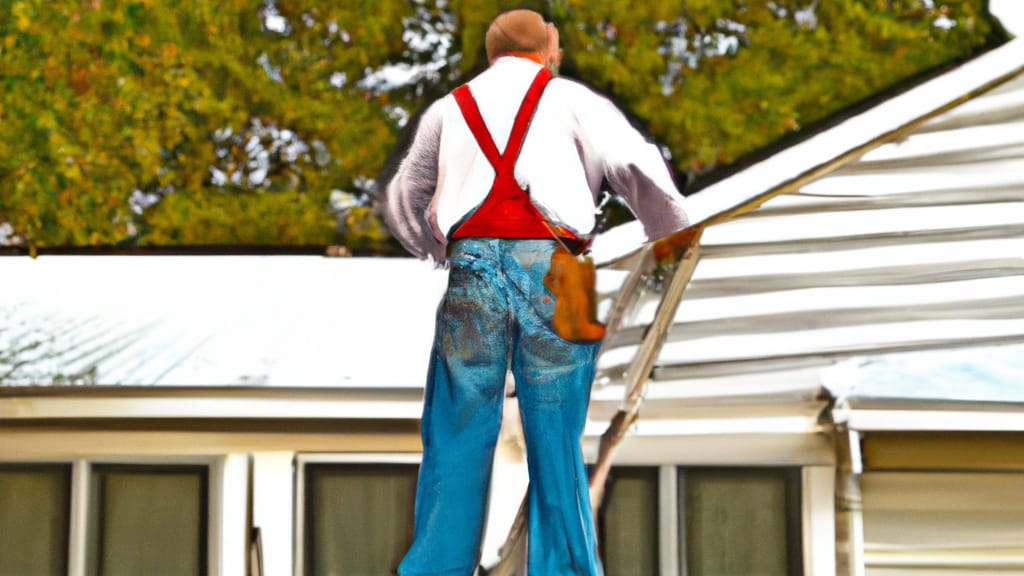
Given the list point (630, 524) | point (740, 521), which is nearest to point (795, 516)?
point (740, 521)

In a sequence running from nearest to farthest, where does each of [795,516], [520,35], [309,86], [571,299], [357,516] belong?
[571,299] < [520,35] < [795,516] < [357,516] < [309,86]

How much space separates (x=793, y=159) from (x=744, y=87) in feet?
19.1

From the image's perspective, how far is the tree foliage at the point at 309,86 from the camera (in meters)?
9.96

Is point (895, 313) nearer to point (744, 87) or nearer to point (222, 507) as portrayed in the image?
point (222, 507)

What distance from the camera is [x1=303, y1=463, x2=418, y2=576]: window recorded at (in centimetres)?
462

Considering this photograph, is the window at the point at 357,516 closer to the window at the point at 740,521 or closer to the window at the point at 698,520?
the window at the point at 698,520

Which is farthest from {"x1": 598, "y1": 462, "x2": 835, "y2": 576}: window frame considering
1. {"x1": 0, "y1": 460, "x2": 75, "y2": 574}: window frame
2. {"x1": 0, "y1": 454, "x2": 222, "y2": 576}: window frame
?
{"x1": 0, "y1": 460, "x2": 75, "y2": 574}: window frame

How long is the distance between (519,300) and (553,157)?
0.36 metres

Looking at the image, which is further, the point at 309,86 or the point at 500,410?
the point at 309,86

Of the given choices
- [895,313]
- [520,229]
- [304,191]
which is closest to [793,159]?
[895,313]

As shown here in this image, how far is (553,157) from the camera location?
3137mm

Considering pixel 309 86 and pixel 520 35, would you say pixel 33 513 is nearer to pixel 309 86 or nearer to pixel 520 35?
pixel 520 35

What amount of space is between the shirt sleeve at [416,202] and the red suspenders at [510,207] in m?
0.20

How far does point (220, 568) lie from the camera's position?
4625 millimetres
